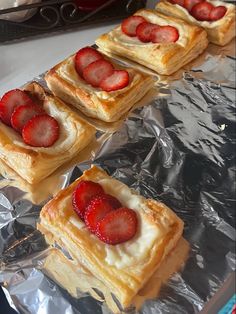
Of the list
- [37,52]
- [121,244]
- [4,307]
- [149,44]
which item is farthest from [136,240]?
[37,52]

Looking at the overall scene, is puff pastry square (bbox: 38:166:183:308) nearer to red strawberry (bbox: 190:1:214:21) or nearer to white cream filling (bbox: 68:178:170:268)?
white cream filling (bbox: 68:178:170:268)

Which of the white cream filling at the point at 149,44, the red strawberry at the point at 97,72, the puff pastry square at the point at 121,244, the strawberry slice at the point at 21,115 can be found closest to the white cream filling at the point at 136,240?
the puff pastry square at the point at 121,244

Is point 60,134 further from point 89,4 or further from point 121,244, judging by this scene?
point 89,4

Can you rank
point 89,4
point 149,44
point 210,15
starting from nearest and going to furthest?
point 149,44, point 210,15, point 89,4

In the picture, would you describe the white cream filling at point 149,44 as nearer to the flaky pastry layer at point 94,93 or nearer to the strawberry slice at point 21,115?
the flaky pastry layer at point 94,93

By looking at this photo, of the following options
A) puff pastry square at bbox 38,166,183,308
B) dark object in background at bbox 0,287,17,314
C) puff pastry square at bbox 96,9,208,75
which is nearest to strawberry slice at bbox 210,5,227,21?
puff pastry square at bbox 96,9,208,75
